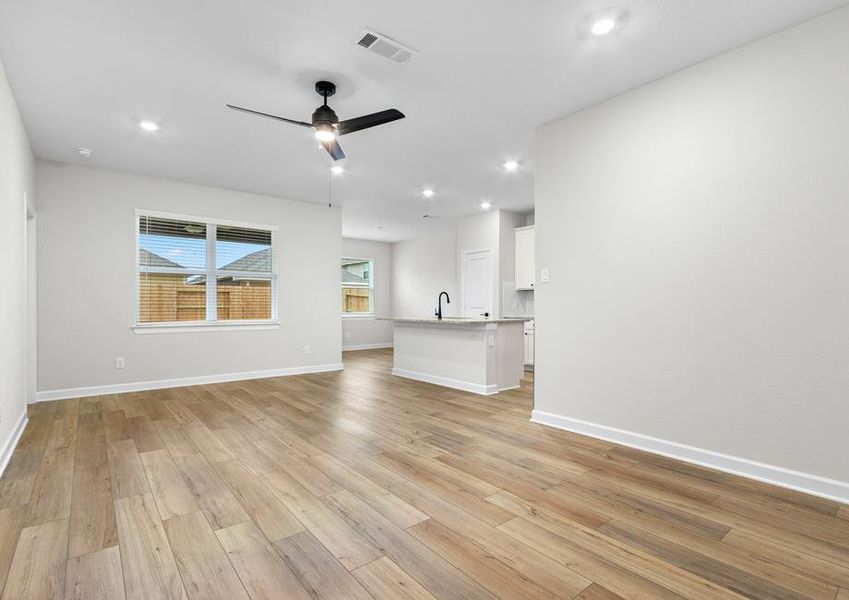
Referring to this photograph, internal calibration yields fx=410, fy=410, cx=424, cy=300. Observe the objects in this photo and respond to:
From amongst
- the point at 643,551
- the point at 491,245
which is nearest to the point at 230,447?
the point at 643,551

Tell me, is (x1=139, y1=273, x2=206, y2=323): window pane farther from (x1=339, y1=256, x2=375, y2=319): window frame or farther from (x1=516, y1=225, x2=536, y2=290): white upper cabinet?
(x1=516, y1=225, x2=536, y2=290): white upper cabinet

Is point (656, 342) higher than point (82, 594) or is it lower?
higher

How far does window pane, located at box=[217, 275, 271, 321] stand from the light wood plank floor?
8.09ft

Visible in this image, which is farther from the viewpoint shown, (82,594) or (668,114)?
(668,114)

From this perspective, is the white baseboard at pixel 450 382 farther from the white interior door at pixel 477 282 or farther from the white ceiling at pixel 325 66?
the white ceiling at pixel 325 66

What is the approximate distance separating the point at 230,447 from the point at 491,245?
538cm

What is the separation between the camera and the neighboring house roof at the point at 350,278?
10.0 m

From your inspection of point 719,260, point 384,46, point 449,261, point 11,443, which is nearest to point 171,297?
point 11,443

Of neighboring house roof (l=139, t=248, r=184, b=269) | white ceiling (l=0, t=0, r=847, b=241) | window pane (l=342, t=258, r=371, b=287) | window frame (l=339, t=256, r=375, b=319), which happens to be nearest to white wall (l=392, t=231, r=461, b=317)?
window frame (l=339, t=256, r=375, b=319)

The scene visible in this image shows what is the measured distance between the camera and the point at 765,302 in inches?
99.0

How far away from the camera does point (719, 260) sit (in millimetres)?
2691

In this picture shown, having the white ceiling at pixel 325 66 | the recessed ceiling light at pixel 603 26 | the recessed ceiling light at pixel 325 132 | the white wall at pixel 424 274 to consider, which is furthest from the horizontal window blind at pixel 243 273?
the recessed ceiling light at pixel 603 26

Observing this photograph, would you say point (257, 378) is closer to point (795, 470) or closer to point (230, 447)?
point (230, 447)

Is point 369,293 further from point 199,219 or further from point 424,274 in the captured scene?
point 199,219
